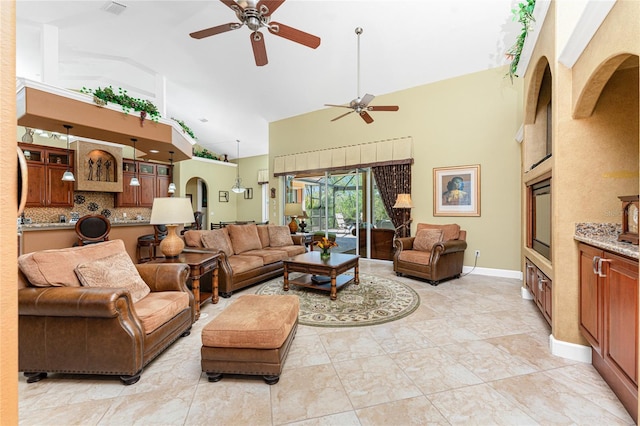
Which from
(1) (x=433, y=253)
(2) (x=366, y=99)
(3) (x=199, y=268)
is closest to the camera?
(3) (x=199, y=268)

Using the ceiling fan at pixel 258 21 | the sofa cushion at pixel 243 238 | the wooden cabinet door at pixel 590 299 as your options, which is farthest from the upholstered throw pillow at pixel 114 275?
the wooden cabinet door at pixel 590 299

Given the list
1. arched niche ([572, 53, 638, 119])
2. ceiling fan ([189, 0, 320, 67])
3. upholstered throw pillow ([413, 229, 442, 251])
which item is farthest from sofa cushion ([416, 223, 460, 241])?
ceiling fan ([189, 0, 320, 67])

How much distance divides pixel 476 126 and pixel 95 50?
287 inches

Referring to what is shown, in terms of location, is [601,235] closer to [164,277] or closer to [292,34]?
[292,34]

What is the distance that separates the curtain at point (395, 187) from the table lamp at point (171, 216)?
4139 millimetres

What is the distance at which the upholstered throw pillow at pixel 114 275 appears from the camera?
6.77ft

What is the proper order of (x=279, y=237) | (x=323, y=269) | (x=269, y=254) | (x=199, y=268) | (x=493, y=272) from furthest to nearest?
(x=279, y=237) → (x=493, y=272) → (x=269, y=254) → (x=323, y=269) → (x=199, y=268)

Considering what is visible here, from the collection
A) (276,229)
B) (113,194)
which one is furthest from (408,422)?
(113,194)

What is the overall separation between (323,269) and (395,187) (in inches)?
122

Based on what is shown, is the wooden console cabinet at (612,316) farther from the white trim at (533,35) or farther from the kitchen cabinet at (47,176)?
the kitchen cabinet at (47,176)

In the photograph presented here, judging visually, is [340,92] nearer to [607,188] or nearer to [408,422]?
[607,188]

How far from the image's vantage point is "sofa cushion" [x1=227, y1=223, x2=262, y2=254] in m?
4.55

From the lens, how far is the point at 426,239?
481cm

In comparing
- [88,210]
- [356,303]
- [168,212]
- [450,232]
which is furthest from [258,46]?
[88,210]
